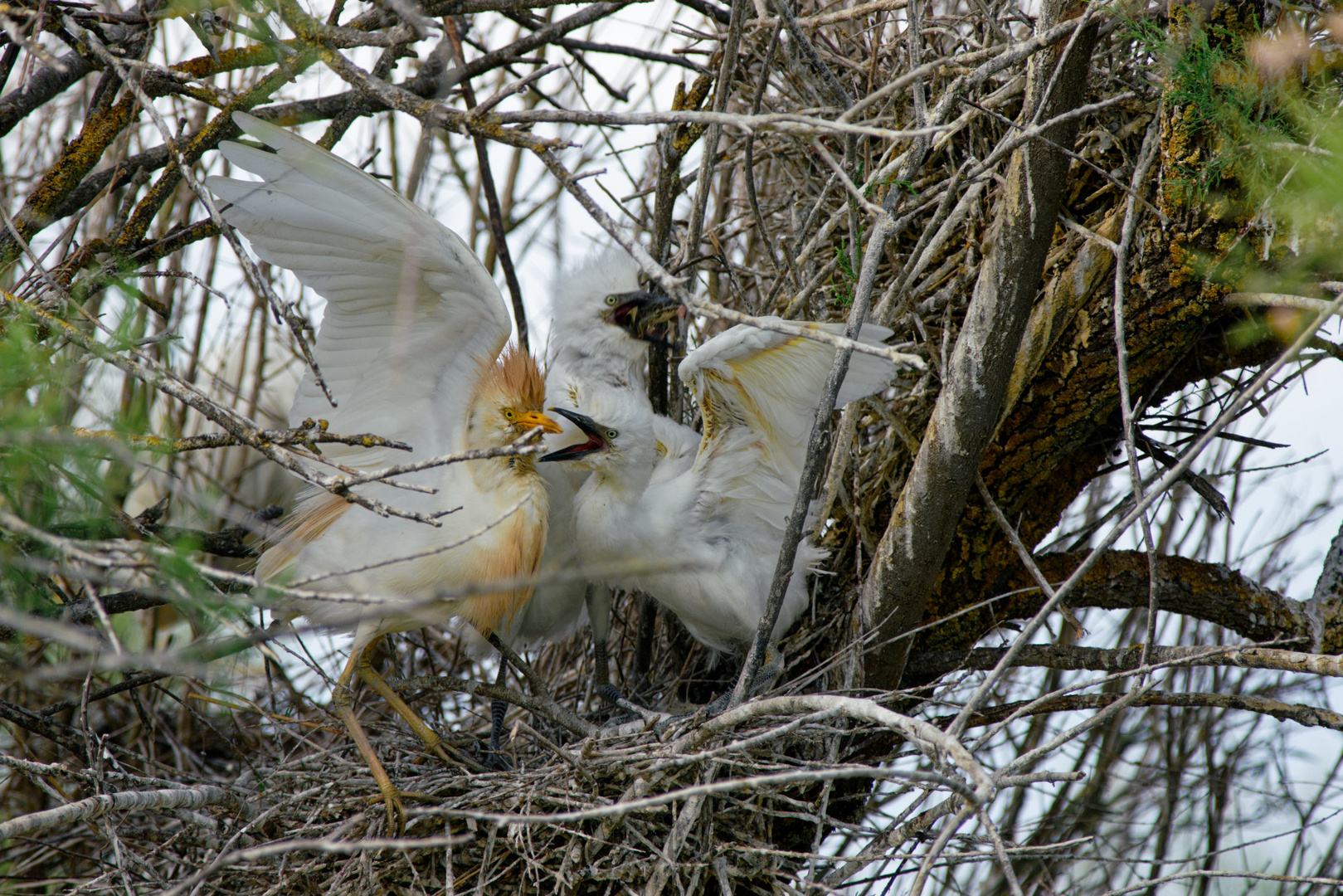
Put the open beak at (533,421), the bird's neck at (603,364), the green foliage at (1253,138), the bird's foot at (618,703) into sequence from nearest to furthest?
the green foliage at (1253,138)
the open beak at (533,421)
the bird's foot at (618,703)
the bird's neck at (603,364)

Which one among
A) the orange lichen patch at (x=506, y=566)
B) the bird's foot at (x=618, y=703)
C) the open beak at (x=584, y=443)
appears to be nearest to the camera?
the orange lichen patch at (x=506, y=566)

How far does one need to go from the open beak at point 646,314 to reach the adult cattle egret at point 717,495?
0.35 meters

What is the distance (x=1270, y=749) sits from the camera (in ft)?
13.1

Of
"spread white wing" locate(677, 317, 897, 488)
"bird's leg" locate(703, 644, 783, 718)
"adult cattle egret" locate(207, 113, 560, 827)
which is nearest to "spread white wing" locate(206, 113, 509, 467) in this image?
"adult cattle egret" locate(207, 113, 560, 827)

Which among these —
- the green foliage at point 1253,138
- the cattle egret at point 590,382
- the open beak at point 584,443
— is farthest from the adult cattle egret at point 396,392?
the green foliage at point 1253,138

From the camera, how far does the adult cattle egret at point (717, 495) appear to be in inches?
102

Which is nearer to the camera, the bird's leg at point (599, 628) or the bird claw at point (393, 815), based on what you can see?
the bird claw at point (393, 815)

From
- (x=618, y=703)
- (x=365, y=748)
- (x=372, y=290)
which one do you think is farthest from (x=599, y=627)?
(x=372, y=290)

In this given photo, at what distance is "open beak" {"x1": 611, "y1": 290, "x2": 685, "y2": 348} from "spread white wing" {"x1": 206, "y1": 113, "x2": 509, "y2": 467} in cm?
79

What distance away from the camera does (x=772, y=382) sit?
8.43ft

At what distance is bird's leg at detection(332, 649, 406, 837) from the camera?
7.79 ft

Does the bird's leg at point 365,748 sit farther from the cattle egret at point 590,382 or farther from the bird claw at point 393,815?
the cattle egret at point 590,382

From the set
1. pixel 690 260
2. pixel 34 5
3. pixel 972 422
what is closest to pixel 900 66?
pixel 690 260

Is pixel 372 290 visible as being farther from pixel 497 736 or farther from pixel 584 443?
pixel 497 736
